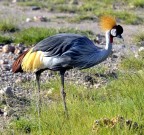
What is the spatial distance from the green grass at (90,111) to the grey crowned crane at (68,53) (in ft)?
0.97

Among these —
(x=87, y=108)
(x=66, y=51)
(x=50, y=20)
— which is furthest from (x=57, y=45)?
(x=50, y=20)

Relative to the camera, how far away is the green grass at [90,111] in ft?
16.3

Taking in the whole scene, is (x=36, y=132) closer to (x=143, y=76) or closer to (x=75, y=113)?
(x=75, y=113)

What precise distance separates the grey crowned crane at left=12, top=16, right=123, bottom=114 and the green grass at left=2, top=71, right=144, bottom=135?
30cm

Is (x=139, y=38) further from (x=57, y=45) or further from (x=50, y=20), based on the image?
(x=57, y=45)

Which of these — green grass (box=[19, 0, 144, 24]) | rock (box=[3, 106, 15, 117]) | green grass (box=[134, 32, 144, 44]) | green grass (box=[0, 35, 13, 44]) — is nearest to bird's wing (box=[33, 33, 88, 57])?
rock (box=[3, 106, 15, 117])

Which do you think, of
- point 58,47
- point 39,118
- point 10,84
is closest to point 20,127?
point 39,118

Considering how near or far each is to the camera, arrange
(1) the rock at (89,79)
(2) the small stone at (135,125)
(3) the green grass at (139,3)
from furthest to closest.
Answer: (3) the green grass at (139,3) < (1) the rock at (89,79) < (2) the small stone at (135,125)

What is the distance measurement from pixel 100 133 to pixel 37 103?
122 cm

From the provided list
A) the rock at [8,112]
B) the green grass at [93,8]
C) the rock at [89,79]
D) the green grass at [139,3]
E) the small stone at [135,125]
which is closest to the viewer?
the small stone at [135,125]

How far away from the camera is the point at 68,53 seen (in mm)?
5801

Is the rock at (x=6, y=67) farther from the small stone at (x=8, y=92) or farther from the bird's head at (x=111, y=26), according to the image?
the bird's head at (x=111, y=26)

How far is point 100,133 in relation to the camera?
4.75 meters

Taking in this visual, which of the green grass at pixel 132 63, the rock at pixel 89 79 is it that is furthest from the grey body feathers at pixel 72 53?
the green grass at pixel 132 63
